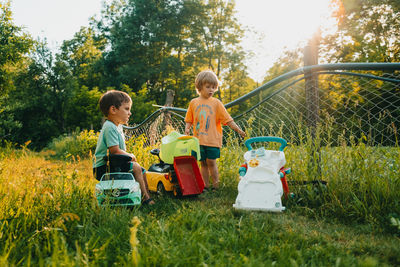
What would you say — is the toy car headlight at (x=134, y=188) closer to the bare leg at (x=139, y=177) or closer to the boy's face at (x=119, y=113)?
the bare leg at (x=139, y=177)

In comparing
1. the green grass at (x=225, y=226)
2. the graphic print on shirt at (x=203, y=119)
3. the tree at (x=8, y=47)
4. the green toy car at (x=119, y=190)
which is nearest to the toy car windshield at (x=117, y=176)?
the green toy car at (x=119, y=190)

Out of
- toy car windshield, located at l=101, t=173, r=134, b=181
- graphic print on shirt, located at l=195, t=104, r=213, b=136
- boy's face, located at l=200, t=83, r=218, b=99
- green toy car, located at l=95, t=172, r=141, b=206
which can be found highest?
boy's face, located at l=200, t=83, r=218, b=99

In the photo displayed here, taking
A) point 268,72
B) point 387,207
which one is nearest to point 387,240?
point 387,207

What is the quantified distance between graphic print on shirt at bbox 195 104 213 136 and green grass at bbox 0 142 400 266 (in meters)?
0.92

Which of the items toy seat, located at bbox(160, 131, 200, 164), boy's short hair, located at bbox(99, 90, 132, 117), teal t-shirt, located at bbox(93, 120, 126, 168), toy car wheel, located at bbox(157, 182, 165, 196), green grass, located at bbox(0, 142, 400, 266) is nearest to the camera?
green grass, located at bbox(0, 142, 400, 266)

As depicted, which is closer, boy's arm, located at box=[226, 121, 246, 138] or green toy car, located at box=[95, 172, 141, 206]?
green toy car, located at box=[95, 172, 141, 206]

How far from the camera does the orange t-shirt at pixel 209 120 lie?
12.4 ft

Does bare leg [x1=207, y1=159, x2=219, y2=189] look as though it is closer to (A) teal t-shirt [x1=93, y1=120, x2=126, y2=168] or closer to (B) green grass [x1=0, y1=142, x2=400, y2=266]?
(B) green grass [x1=0, y1=142, x2=400, y2=266]

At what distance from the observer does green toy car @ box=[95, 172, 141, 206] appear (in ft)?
8.50

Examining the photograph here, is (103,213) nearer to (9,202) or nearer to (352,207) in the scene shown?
(9,202)

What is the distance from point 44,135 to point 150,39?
475 inches

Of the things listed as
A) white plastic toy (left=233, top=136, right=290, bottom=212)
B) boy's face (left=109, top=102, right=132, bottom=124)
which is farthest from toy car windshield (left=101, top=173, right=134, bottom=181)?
white plastic toy (left=233, top=136, right=290, bottom=212)

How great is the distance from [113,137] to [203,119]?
1.25 metres

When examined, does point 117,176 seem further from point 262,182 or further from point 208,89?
point 208,89
